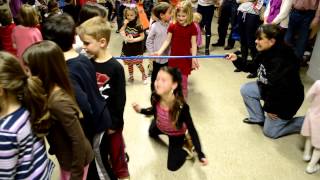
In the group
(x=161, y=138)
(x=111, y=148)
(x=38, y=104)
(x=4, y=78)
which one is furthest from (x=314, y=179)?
(x=4, y=78)

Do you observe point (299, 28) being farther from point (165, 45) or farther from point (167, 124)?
point (167, 124)

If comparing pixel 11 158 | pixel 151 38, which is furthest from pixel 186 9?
pixel 11 158

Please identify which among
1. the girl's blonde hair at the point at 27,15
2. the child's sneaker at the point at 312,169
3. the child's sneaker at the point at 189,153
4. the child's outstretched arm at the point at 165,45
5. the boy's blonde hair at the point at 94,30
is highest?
the boy's blonde hair at the point at 94,30

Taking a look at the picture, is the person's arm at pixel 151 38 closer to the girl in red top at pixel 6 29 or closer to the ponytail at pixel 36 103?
the girl in red top at pixel 6 29

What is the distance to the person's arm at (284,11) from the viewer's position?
12.5 feet

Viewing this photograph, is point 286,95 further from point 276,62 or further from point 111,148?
point 111,148

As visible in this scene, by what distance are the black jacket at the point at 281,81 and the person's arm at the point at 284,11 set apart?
4.11 feet

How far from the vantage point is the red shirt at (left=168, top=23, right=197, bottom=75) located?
308cm

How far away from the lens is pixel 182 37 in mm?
3104

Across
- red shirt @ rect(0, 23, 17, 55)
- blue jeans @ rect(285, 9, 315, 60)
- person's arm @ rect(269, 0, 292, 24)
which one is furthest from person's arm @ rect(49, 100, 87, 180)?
blue jeans @ rect(285, 9, 315, 60)

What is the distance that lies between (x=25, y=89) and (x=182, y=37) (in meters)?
2.02

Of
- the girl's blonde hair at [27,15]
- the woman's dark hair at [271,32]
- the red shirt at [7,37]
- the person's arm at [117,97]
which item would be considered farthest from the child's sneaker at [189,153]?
the red shirt at [7,37]

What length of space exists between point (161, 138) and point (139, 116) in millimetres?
426

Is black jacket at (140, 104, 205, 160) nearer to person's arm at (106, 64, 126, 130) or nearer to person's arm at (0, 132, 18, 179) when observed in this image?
person's arm at (106, 64, 126, 130)
